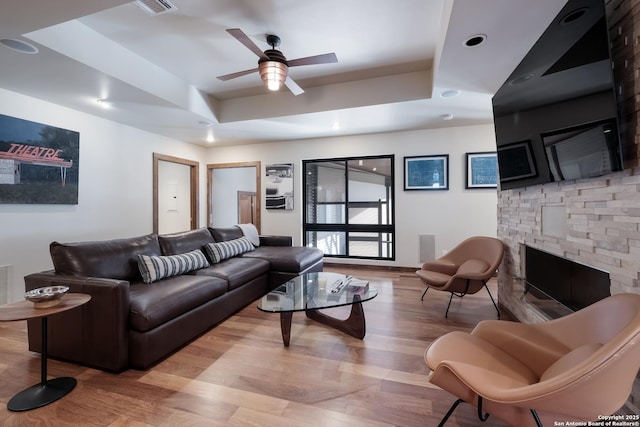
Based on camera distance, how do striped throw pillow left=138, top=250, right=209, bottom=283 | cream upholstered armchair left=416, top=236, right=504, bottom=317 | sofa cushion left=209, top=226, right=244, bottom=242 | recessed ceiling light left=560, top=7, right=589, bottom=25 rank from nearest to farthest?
recessed ceiling light left=560, top=7, right=589, bottom=25
striped throw pillow left=138, top=250, right=209, bottom=283
cream upholstered armchair left=416, top=236, right=504, bottom=317
sofa cushion left=209, top=226, right=244, bottom=242

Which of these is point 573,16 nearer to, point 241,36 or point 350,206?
point 241,36

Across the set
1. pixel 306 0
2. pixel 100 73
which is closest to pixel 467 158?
pixel 306 0

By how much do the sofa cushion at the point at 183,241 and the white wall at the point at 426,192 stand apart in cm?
214

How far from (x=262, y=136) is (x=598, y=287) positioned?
15.6 ft

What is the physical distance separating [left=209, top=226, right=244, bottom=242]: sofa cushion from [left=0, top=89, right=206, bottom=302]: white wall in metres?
1.56

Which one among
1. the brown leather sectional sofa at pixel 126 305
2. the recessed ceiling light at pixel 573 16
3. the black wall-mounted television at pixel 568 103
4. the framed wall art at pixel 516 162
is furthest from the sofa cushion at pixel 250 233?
the recessed ceiling light at pixel 573 16

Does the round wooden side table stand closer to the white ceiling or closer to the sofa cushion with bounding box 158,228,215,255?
the sofa cushion with bounding box 158,228,215,255

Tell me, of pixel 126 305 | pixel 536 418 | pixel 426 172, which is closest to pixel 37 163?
pixel 126 305

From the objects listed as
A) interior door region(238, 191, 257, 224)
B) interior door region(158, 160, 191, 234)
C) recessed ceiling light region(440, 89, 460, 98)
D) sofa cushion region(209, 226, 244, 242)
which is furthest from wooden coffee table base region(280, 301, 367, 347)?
interior door region(238, 191, 257, 224)

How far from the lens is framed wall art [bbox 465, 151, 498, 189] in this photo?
4.37m

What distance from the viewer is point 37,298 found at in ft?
5.12

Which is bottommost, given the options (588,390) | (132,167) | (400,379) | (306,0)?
(400,379)

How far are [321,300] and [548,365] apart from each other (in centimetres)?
144

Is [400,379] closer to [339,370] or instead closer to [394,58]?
[339,370]
